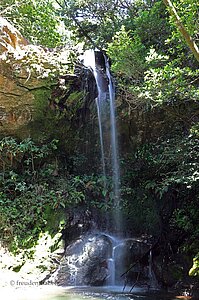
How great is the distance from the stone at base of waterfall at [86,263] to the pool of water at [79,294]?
0.35m

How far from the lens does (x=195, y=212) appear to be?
252 inches

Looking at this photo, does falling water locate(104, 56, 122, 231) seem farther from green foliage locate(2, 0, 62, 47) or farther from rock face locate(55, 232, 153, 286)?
green foliage locate(2, 0, 62, 47)

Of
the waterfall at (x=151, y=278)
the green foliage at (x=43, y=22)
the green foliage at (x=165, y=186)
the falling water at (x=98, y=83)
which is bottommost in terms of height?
the waterfall at (x=151, y=278)

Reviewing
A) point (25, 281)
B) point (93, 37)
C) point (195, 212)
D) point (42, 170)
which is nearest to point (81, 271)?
point (25, 281)

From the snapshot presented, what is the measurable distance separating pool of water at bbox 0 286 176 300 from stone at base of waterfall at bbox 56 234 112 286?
1.16 feet

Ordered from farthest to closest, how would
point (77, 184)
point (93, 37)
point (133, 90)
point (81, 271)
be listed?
1. point (93, 37)
2. point (77, 184)
3. point (81, 271)
4. point (133, 90)

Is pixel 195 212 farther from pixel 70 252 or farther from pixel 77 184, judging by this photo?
pixel 77 184

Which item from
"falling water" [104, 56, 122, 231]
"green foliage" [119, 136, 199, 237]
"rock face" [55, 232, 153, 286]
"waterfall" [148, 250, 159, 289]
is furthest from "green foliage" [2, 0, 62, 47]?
"waterfall" [148, 250, 159, 289]

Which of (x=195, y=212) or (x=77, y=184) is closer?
(x=195, y=212)

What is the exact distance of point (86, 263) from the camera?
21.1ft

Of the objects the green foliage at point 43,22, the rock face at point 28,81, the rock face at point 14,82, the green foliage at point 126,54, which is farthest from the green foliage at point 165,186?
the green foliage at point 43,22

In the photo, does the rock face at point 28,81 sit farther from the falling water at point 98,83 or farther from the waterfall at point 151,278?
the waterfall at point 151,278

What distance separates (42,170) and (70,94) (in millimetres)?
2234

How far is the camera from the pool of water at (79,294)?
4918 millimetres
